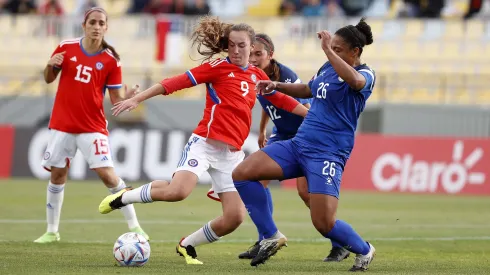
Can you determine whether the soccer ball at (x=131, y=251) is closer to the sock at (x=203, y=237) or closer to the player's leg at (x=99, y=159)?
the sock at (x=203, y=237)

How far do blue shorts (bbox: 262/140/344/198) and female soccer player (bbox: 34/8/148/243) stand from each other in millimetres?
2838

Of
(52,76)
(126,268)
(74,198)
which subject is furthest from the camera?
(74,198)

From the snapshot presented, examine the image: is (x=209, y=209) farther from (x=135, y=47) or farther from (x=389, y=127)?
(x=135, y=47)

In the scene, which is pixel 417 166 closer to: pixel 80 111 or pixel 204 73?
pixel 80 111

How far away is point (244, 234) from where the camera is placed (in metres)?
13.6

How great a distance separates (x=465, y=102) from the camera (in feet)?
85.5

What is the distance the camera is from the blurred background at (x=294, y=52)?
25297 millimetres

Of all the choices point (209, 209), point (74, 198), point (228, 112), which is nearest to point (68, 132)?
point (228, 112)

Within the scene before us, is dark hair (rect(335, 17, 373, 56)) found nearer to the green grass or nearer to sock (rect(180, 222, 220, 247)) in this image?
the green grass

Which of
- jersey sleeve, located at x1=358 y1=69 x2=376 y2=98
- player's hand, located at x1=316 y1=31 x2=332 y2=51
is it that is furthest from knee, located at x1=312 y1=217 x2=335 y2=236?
player's hand, located at x1=316 y1=31 x2=332 y2=51

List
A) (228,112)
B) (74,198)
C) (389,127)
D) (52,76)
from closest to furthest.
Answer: (228,112), (52,76), (74,198), (389,127)

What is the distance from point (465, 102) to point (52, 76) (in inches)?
638

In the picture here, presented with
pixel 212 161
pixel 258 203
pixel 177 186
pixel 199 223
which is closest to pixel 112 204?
pixel 177 186

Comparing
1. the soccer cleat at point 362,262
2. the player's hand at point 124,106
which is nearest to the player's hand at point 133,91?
the player's hand at point 124,106
